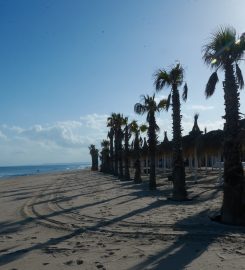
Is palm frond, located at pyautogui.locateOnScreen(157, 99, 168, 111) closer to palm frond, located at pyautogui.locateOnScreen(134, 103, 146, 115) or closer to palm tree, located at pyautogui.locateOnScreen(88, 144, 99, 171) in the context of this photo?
palm frond, located at pyautogui.locateOnScreen(134, 103, 146, 115)

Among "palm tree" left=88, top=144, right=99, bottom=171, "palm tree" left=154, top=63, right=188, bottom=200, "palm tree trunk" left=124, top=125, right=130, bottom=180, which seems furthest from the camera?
"palm tree" left=88, top=144, right=99, bottom=171

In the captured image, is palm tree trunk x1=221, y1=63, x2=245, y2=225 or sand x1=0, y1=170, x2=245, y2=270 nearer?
sand x1=0, y1=170, x2=245, y2=270

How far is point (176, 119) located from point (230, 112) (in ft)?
24.0

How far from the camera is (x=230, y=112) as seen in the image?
509 inches

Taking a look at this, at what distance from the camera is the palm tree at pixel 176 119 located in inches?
777

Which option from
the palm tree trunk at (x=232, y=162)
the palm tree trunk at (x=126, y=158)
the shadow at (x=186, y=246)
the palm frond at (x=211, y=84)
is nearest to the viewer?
the shadow at (x=186, y=246)

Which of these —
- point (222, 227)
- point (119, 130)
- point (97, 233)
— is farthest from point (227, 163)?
point (119, 130)

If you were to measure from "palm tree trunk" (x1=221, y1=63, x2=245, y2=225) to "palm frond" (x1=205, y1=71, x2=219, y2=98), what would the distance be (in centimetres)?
63

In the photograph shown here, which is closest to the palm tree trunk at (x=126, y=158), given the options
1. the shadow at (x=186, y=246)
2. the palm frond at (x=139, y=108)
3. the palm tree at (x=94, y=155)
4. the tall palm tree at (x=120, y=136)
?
the tall palm tree at (x=120, y=136)

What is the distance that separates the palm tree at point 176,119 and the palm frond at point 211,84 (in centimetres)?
617

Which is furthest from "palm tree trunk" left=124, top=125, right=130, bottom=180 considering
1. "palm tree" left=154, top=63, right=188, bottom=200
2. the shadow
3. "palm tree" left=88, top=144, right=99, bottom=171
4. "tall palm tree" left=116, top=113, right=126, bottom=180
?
"palm tree" left=88, top=144, right=99, bottom=171

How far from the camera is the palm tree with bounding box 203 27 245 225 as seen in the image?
12.2 m

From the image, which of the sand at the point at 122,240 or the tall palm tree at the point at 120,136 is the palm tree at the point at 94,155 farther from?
the sand at the point at 122,240

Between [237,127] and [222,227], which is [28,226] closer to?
[222,227]
